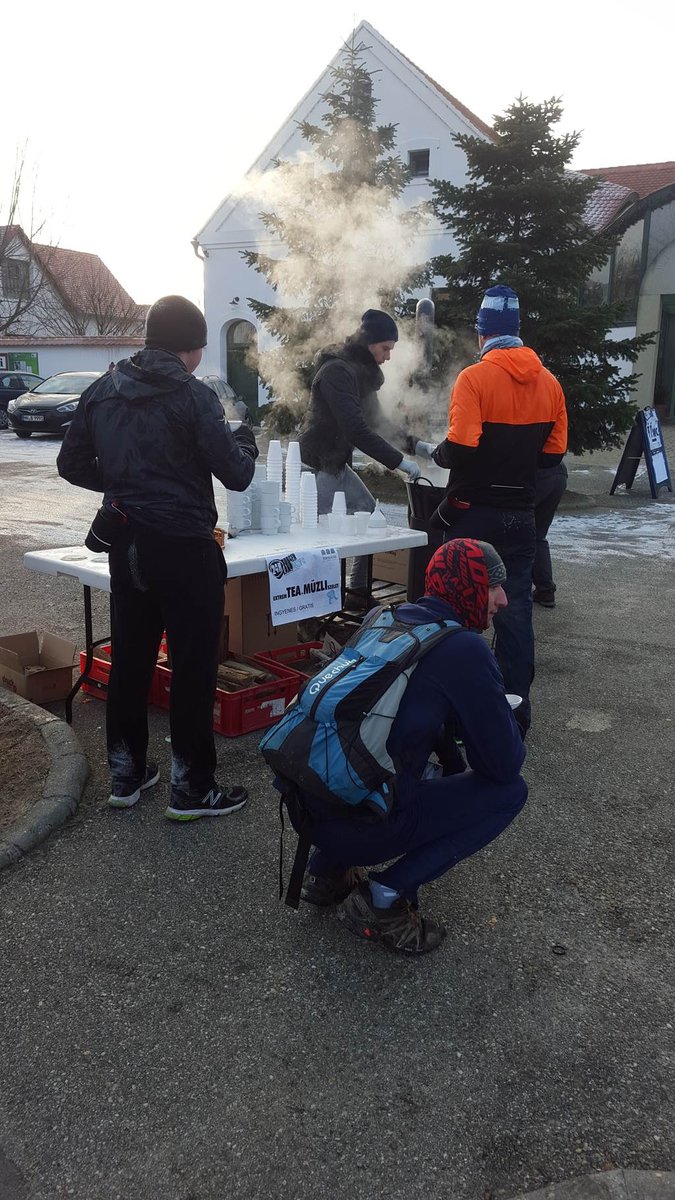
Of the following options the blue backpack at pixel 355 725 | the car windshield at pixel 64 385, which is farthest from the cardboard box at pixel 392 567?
the car windshield at pixel 64 385

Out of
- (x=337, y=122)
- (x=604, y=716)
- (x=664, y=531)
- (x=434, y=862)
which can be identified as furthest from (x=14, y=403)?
(x=434, y=862)

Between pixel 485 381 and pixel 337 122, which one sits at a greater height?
pixel 337 122

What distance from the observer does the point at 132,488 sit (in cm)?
319

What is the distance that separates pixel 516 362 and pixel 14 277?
82.2ft

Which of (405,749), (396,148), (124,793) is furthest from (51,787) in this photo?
(396,148)

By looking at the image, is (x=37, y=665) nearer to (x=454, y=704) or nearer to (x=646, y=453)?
Result: (x=454, y=704)

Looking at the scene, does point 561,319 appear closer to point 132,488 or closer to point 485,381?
point 485,381

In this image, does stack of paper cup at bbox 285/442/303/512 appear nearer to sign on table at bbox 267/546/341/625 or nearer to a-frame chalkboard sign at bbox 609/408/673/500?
sign on table at bbox 267/546/341/625

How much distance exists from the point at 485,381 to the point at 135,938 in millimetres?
2520

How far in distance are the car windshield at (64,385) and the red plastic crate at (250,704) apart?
704 inches

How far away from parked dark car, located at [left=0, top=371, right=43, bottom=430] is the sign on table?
2079 centimetres

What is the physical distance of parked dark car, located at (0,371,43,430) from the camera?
23355 millimetres

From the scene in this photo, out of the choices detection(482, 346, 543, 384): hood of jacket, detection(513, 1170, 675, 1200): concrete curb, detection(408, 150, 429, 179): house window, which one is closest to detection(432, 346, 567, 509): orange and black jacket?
detection(482, 346, 543, 384): hood of jacket

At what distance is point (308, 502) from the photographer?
5234mm
